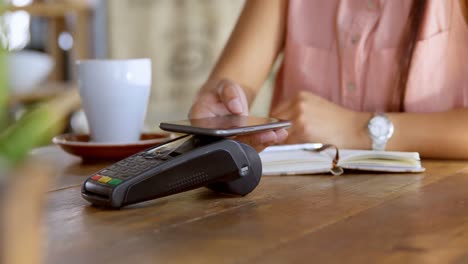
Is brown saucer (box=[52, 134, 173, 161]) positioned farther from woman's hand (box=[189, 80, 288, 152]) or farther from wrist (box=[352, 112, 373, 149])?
wrist (box=[352, 112, 373, 149])

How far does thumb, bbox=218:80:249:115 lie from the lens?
885 mm

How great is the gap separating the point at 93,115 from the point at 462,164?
547 millimetres

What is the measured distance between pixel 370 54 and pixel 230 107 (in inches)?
18.8

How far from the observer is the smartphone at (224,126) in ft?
2.14

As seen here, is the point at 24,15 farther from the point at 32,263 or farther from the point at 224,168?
the point at 32,263

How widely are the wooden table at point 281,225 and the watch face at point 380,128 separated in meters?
0.28

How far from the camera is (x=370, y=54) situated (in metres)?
1.27

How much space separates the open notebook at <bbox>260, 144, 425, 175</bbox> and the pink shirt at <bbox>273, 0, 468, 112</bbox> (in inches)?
16.1

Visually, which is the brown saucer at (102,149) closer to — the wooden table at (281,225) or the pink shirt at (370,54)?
the wooden table at (281,225)

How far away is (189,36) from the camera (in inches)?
122

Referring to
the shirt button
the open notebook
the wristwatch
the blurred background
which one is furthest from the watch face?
the blurred background

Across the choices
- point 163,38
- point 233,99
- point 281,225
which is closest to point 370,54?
point 233,99

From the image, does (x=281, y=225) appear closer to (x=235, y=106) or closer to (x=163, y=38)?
(x=235, y=106)

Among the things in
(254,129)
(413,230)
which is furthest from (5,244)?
(254,129)
